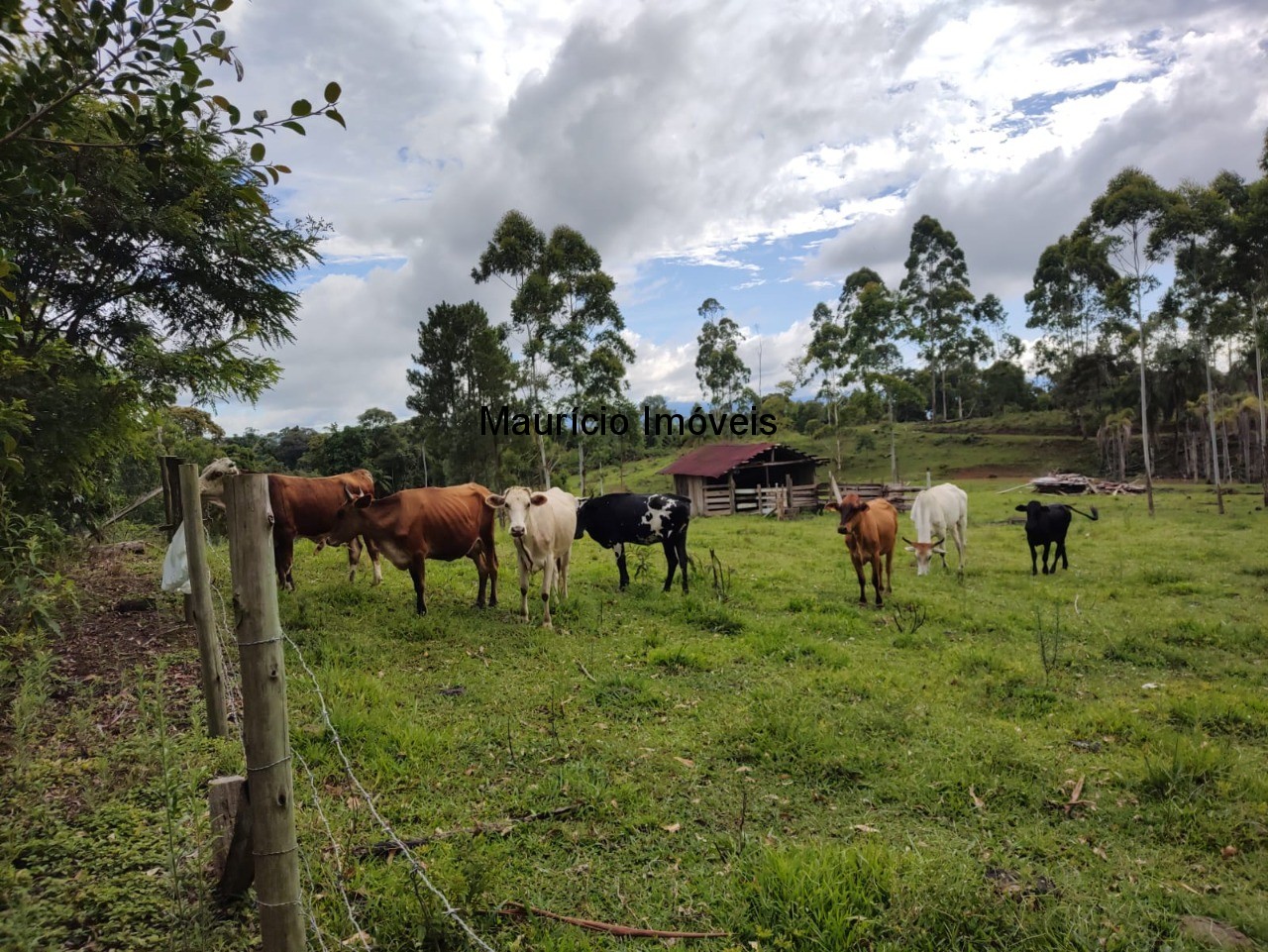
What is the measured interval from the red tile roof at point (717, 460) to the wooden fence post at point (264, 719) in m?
28.1

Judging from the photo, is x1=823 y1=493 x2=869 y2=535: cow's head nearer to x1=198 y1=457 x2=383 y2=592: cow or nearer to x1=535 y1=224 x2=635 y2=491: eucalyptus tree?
x1=198 y1=457 x2=383 y2=592: cow

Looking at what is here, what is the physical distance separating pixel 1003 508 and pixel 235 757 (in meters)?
26.9

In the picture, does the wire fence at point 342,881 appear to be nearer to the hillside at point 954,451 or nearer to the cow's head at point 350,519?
the cow's head at point 350,519

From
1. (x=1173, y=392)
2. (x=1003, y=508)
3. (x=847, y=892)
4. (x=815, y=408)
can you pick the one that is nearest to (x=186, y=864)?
(x=847, y=892)

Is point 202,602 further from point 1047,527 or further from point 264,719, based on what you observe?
point 1047,527

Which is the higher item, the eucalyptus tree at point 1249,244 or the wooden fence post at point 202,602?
the eucalyptus tree at point 1249,244

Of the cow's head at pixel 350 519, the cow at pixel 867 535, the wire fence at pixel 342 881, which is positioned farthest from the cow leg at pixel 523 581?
the cow at pixel 867 535

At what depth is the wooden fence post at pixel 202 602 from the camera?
4.29 metres

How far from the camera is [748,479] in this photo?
104 ft

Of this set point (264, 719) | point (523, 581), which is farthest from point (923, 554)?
point (264, 719)

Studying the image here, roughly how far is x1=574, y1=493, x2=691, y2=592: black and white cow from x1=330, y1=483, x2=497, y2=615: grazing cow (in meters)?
2.40

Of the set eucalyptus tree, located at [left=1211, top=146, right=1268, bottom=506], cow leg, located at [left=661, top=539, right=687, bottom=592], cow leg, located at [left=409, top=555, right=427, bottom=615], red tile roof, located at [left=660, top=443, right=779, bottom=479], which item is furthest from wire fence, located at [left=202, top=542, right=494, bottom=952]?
eucalyptus tree, located at [left=1211, top=146, right=1268, bottom=506]

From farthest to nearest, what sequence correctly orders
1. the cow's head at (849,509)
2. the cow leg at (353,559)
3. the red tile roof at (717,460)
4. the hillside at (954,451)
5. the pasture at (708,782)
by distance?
the hillside at (954,451), the red tile roof at (717,460), the cow's head at (849,509), the cow leg at (353,559), the pasture at (708,782)

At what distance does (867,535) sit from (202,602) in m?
8.76
